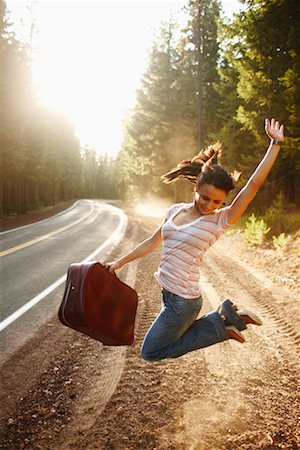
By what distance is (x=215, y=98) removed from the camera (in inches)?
1164

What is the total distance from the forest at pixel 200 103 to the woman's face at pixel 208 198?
35.6 ft

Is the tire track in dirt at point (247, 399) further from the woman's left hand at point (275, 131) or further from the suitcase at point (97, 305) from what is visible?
the woman's left hand at point (275, 131)

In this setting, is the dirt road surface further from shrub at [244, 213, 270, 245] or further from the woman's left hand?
shrub at [244, 213, 270, 245]

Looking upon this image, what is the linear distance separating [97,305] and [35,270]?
23.2 feet

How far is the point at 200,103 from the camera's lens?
2680 cm

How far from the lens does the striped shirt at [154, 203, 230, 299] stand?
3154 millimetres

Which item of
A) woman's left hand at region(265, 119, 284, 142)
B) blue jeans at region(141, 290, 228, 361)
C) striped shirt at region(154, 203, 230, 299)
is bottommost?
blue jeans at region(141, 290, 228, 361)

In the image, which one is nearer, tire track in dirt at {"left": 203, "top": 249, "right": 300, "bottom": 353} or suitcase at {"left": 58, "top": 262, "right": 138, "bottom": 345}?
suitcase at {"left": 58, "top": 262, "right": 138, "bottom": 345}

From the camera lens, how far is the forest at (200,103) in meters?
15.3

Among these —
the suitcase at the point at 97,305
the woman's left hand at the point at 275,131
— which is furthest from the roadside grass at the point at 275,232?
the suitcase at the point at 97,305

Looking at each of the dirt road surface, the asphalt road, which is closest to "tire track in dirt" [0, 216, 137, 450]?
the dirt road surface

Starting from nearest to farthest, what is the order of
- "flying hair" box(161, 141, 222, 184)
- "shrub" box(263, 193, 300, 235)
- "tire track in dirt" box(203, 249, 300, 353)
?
"flying hair" box(161, 141, 222, 184) → "tire track in dirt" box(203, 249, 300, 353) → "shrub" box(263, 193, 300, 235)

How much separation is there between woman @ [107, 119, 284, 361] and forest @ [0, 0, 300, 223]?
1074cm

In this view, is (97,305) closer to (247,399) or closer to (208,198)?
(208,198)
